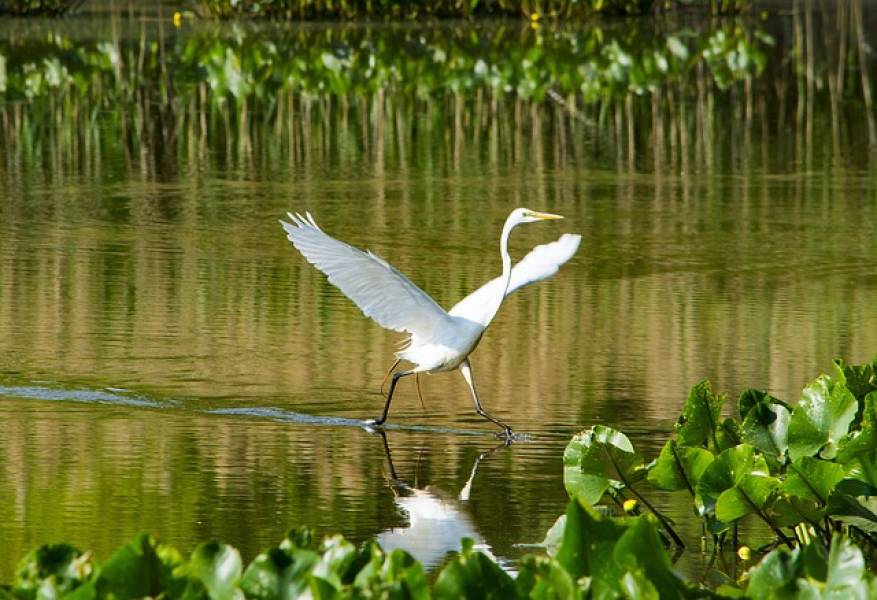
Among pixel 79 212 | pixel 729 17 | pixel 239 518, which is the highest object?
pixel 729 17

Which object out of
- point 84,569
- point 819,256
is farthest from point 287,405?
point 819,256

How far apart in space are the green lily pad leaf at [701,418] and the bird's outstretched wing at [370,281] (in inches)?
64.7

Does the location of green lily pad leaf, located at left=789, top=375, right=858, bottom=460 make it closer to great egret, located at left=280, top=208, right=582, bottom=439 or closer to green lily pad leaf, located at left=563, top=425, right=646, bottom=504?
green lily pad leaf, located at left=563, top=425, right=646, bottom=504

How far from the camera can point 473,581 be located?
3566 mm

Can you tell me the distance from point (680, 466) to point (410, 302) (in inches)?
78.8

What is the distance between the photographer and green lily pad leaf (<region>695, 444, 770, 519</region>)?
16.7 feet

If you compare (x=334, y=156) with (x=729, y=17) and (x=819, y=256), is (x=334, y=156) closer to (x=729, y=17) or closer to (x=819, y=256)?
(x=819, y=256)

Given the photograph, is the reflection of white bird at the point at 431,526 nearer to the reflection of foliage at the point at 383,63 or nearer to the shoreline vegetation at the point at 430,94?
the shoreline vegetation at the point at 430,94

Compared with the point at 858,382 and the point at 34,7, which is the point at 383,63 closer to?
the point at 34,7

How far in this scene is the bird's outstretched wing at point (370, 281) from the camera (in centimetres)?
688

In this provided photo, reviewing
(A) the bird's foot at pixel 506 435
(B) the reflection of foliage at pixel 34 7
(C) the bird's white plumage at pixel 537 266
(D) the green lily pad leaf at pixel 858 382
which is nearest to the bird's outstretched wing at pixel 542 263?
(C) the bird's white plumage at pixel 537 266

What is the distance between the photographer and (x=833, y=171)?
49.9ft

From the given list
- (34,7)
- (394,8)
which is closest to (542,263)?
(394,8)

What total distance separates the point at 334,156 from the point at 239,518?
991 cm
